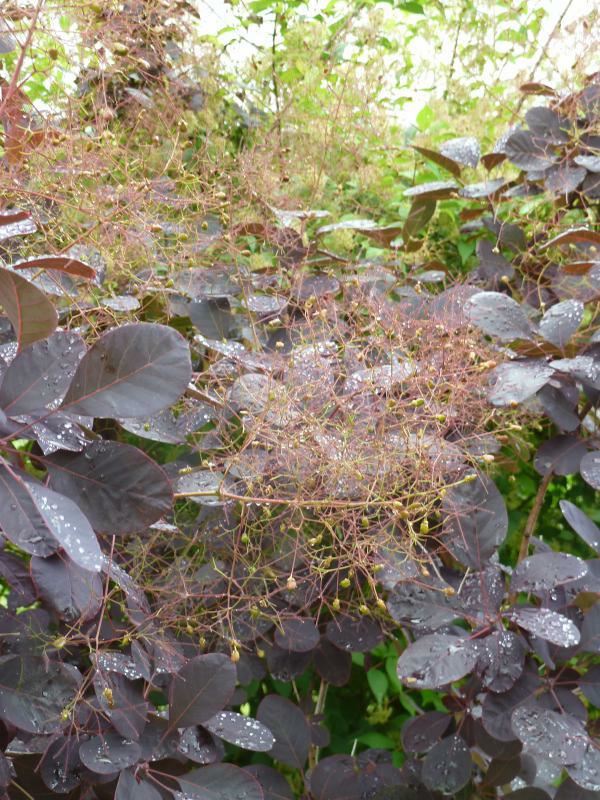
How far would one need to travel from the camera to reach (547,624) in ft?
3.59

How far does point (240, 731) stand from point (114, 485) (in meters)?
0.46

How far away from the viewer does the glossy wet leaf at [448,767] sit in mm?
1187

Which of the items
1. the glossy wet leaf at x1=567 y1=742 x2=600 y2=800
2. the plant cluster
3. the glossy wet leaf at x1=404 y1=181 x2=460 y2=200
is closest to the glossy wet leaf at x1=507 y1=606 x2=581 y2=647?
the plant cluster

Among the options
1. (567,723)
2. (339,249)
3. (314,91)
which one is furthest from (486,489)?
(314,91)

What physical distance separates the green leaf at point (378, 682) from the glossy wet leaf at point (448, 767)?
447 millimetres

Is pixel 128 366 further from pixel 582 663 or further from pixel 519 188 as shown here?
pixel 519 188

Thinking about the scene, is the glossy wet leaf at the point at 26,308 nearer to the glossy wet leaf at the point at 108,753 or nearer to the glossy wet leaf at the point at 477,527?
the glossy wet leaf at the point at 108,753

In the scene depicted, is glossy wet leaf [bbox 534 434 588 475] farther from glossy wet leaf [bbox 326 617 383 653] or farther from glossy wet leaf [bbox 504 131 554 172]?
glossy wet leaf [bbox 504 131 554 172]

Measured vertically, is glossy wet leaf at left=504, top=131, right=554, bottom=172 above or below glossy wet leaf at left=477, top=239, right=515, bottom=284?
above

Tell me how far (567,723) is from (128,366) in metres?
0.76

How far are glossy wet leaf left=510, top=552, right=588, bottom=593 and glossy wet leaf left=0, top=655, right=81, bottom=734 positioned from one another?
2.03 feet

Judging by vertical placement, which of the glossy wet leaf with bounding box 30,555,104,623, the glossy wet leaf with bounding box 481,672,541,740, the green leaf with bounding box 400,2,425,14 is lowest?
the glossy wet leaf with bounding box 481,672,541,740

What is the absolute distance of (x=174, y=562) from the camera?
1.26 meters

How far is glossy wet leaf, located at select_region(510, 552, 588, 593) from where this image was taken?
115 centimetres
